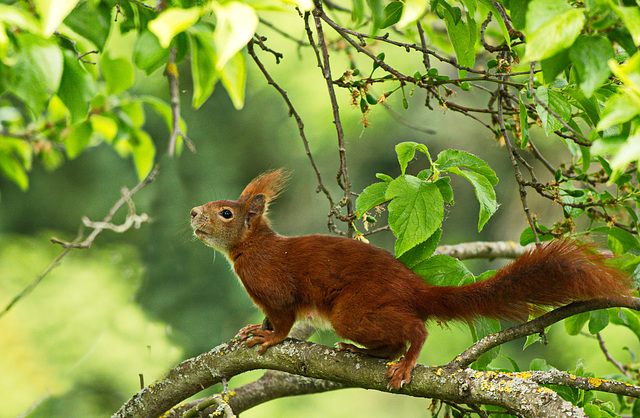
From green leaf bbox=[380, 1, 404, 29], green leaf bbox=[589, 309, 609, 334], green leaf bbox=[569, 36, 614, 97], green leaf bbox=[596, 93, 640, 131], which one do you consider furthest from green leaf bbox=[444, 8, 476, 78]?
green leaf bbox=[589, 309, 609, 334]

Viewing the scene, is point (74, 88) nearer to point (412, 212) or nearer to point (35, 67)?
point (35, 67)

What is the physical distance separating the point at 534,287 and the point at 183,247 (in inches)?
128

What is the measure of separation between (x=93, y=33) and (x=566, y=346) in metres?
3.91

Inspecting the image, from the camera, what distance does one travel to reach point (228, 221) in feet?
5.71

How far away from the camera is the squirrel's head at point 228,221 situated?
1.74 metres

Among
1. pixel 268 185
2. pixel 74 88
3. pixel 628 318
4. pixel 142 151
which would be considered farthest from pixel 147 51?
pixel 142 151

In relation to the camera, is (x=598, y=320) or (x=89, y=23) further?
(x=598, y=320)

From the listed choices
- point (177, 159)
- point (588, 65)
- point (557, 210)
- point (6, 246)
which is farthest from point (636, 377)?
A: point (6, 246)

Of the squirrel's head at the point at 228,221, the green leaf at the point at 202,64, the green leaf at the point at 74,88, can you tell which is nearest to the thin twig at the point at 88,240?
the green leaf at the point at 74,88

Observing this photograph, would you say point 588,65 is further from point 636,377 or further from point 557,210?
point 557,210

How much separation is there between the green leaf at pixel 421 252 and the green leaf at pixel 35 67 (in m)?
0.84

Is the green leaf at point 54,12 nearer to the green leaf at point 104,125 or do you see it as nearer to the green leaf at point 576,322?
the green leaf at point 576,322

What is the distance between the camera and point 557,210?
4559 mm

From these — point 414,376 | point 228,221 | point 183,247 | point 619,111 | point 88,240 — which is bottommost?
point 414,376
